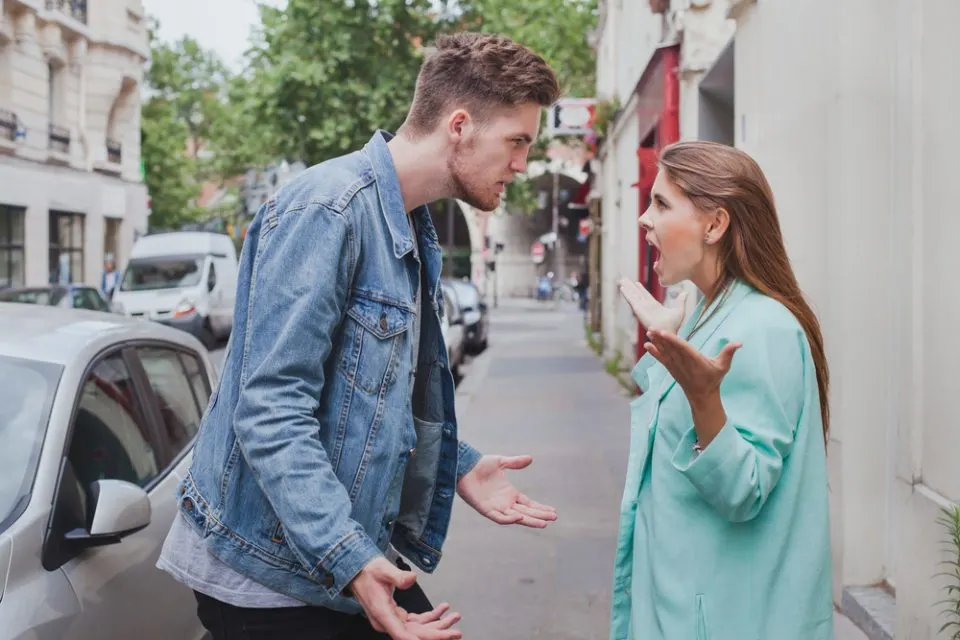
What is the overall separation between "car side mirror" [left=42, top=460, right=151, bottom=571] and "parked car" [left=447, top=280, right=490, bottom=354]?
19.6 meters

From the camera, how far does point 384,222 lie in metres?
2.13

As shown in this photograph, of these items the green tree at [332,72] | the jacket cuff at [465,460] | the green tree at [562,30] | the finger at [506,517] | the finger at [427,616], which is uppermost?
the green tree at [562,30]

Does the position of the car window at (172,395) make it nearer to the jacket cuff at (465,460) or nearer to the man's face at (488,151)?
the jacket cuff at (465,460)

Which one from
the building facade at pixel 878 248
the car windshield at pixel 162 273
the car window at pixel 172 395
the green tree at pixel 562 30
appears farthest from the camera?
the green tree at pixel 562 30

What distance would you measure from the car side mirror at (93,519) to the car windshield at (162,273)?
2020 centimetres

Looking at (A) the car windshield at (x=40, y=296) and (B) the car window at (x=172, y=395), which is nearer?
(B) the car window at (x=172, y=395)

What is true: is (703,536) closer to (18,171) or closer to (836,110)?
(836,110)

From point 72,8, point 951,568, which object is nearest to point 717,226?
point 951,568

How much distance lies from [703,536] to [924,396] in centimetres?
221

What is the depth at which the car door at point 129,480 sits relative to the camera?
295cm

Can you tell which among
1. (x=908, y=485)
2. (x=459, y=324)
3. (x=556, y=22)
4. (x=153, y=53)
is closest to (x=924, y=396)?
(x=908, y=485)

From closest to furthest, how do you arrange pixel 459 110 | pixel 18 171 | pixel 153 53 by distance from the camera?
1. pixel 459 110
2. pixel 18 171
3. pixel 153 53

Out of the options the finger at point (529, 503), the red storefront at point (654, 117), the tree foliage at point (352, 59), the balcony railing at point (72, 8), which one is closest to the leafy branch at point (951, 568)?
the finger at point (529, 503)

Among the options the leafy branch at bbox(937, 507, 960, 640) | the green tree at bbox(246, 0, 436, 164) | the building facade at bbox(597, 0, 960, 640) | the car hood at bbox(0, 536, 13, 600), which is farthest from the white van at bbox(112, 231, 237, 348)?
the car hood at bbox(0, 536, 13, 600)
